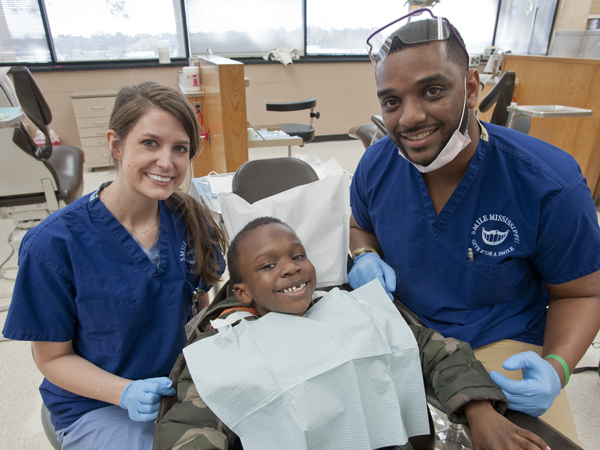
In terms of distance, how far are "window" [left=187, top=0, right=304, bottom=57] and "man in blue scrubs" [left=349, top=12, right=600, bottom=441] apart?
16.0ft

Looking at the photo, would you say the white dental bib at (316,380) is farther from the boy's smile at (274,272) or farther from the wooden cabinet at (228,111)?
the wooden cabinet at (228,111)

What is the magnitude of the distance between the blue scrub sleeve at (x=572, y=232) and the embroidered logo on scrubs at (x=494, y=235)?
6 cm

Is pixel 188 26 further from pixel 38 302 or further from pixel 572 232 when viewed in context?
pixel 572 232

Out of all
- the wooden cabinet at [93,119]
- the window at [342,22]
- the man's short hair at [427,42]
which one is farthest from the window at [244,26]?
the man's short hair at [427,42]

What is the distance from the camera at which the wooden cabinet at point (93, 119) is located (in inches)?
180

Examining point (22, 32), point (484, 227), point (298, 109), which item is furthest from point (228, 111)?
point (22, 32)

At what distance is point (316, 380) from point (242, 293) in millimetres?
379

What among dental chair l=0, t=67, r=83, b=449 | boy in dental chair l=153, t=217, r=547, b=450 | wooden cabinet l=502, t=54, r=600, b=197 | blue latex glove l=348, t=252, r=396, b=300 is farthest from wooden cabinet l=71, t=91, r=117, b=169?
wooden cabinet l=502, t=54, r=600, b=197

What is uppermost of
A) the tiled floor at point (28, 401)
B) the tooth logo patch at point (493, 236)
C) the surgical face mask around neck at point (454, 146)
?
the surgical face mask around neck at point (454, 146)

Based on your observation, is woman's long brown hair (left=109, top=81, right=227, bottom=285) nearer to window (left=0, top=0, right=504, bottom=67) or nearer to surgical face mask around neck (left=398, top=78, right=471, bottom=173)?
surgical face mask around neck (left=398, top=78, right=471, bottom=173)

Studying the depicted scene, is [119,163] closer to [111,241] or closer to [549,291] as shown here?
[111,241]

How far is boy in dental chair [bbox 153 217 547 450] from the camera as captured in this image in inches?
31.5

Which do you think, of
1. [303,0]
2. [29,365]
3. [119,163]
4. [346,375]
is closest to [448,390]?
[346,375]

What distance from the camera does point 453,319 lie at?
42.9 inches
